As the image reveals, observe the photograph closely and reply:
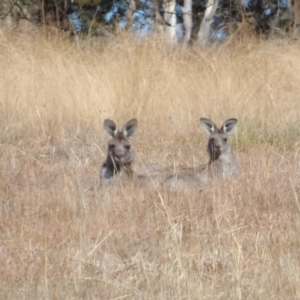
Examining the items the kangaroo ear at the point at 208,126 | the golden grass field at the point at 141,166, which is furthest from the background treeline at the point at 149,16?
the kangaroo ear at the point at 208,126

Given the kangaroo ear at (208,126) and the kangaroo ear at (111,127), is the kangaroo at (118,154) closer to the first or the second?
the kangaroo ear at (111,127)

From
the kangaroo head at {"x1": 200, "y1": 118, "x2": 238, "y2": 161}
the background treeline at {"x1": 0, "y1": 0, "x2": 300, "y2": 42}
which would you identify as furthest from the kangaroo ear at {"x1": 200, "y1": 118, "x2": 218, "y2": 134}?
the background treeline at {"x1": 0, "y1": 0, "x2": 300, "y2": 42}

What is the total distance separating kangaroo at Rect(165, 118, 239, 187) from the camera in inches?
293

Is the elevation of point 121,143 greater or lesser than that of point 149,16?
greater

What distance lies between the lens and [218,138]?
28.8ft

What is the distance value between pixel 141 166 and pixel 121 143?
386mm

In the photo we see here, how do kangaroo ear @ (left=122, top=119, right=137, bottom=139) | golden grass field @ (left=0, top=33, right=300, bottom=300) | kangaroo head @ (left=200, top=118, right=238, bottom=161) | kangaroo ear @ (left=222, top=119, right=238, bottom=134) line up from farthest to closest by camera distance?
kangaroo ear @ (left=222, top=119, right=238, bottom=134) → kangaroo head @ (left=200, top=118, right=238, bottom=161) → kangaroo ear @ (left=122, top=119, right=137, bottom=139) → golden grass field @ (left=0, top=33, right=300, bottom=300)

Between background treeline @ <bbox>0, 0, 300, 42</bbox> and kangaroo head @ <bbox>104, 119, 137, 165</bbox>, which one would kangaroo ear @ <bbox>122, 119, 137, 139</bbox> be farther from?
background treeline @ <bbox>0, 0, 300, 42</bbox>

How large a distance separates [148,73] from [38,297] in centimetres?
678

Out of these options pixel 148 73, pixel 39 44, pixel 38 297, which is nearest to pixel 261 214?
pixel 38 297

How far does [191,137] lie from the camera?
9797mm

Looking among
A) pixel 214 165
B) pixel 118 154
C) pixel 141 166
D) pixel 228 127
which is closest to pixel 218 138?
pixel 228 127

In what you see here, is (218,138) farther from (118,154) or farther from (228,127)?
(118,154)

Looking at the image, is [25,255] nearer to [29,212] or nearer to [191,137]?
[29,212]
